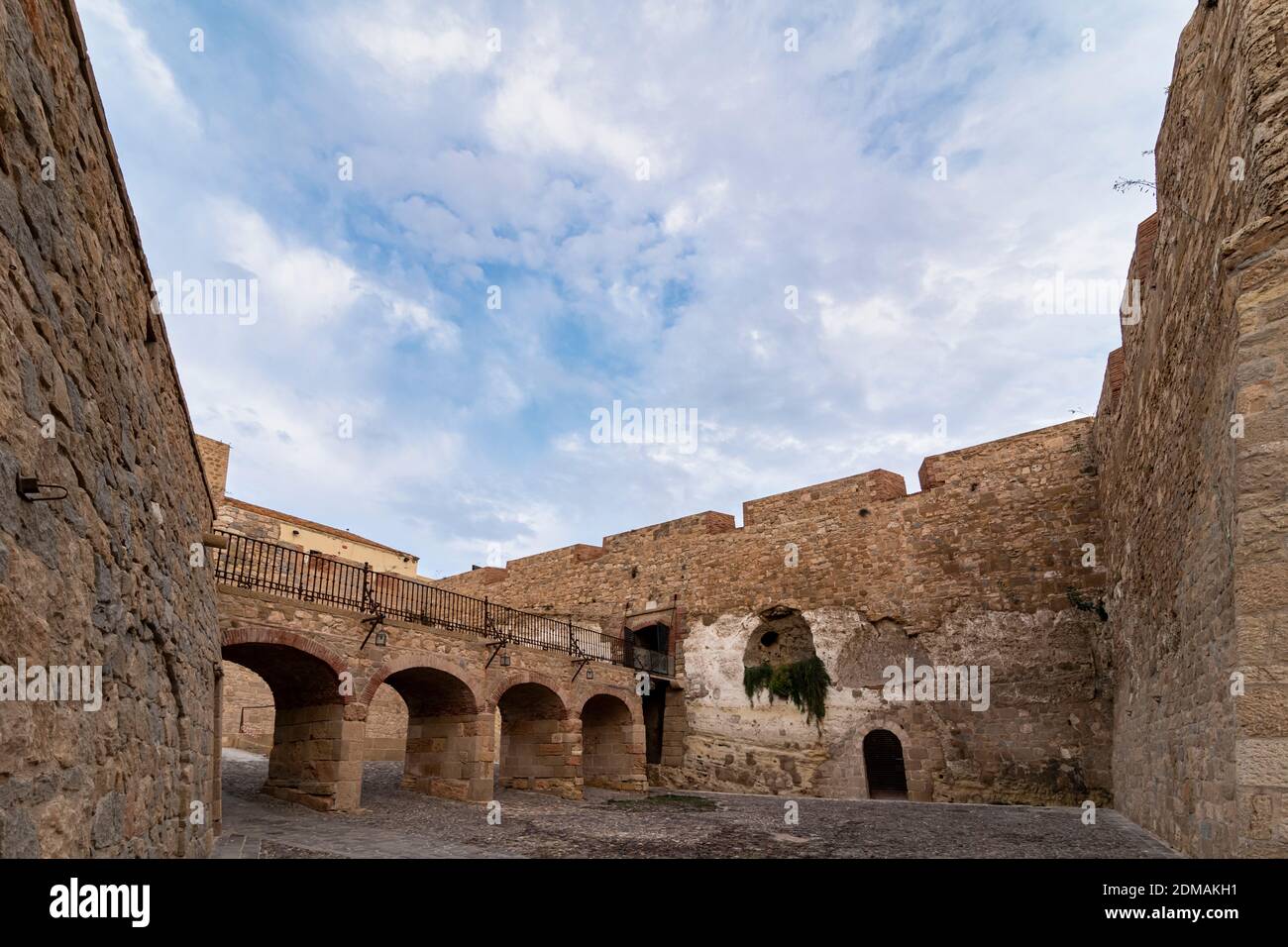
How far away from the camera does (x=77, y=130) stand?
292cm

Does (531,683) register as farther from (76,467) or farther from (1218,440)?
(76,467)

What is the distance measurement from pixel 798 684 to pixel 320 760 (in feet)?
30.5

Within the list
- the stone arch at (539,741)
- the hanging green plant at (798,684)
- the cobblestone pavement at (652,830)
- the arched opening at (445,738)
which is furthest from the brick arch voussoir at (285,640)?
the hanging green plant at (798,684)

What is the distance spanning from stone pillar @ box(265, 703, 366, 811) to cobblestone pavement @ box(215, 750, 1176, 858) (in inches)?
11.1

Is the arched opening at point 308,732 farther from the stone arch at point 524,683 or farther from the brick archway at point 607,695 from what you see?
the brick archway at point 607,695

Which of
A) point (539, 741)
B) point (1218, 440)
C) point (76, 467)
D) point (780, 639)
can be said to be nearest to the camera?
point (76, 467)

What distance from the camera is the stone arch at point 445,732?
1283 cm

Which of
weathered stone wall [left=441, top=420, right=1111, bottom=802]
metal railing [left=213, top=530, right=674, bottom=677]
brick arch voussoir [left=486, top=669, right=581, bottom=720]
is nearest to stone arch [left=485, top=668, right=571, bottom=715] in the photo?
brick arch voussoir [left=486, top=669, right=581, bottom=720]

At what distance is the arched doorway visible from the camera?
1510cm

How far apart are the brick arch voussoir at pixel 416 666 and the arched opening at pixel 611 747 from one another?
3.75m

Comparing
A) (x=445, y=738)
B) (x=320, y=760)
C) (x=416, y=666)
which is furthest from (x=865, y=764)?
(x=320, y=760)

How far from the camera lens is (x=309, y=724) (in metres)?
11.4

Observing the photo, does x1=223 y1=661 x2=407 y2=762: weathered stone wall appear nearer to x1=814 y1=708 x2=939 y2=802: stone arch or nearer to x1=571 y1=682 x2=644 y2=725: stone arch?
x1=571 y1=682 x2=644 y2=725: stone arch
